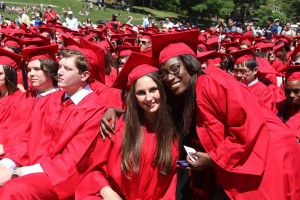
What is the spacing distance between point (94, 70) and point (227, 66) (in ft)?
13.5

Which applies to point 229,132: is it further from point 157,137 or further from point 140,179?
point 140,179

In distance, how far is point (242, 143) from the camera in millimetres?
2900

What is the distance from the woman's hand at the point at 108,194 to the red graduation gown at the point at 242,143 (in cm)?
85

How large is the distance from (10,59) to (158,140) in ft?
8.47

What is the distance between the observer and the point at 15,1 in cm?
4538

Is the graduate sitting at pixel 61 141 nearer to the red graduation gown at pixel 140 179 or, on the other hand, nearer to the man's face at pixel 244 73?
the red graduation gown at pixel 140 179

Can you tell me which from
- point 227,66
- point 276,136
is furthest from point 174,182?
point 227,66

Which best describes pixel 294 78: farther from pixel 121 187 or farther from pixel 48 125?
pixel 48 125

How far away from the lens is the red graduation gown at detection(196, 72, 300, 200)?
288 centimetres

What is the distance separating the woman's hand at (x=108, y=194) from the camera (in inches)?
133

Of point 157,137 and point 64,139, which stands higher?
point 157,137

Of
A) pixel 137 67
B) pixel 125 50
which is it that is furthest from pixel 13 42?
pixel 137 67

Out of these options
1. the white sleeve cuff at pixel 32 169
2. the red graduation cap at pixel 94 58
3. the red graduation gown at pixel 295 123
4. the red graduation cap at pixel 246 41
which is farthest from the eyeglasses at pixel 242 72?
the red graduation cap at pixel 246 41

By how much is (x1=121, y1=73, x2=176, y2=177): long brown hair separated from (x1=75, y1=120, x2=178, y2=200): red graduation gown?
0.05 m
